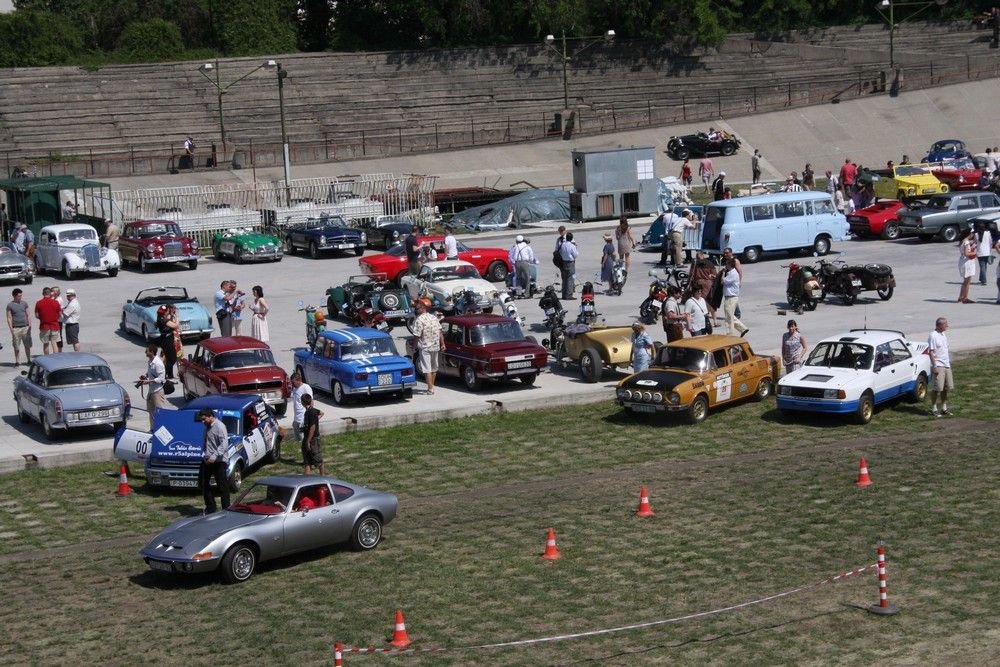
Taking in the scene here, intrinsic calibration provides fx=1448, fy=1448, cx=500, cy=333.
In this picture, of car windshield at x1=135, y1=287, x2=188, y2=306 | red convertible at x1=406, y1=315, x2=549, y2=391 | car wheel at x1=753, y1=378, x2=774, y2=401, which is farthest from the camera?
car windshield at x1=135, y1=287, x2=188, y2=306

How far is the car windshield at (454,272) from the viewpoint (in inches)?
1372

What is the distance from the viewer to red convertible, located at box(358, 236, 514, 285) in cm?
3866

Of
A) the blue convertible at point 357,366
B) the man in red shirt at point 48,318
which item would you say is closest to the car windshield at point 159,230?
the man in red shirt at point 48,318

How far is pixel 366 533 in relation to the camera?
18.5 metres

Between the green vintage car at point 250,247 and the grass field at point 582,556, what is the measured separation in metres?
19.6

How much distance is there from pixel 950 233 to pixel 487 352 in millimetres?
20887

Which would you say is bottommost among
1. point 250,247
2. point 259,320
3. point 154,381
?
point 154,381

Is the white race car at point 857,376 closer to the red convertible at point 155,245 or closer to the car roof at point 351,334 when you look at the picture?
the car roof at point 351,334

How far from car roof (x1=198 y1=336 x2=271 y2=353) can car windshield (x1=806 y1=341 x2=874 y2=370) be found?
391 inches

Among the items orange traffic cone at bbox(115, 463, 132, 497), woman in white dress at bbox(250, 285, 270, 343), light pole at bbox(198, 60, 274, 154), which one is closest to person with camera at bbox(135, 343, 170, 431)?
orange traffic cone at bbox(115, 463, 132, 497)

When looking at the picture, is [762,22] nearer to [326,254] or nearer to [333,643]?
[326,254]

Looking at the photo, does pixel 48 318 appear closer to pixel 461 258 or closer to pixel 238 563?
pixel 461 258

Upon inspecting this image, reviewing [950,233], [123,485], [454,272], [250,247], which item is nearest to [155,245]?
[250,247]

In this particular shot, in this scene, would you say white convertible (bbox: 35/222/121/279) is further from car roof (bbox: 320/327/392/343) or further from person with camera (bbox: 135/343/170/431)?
person with camera (bbox: 135/343/170/431)
